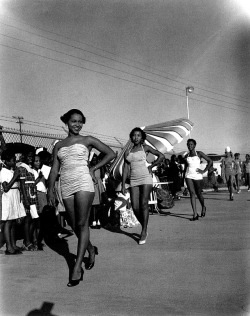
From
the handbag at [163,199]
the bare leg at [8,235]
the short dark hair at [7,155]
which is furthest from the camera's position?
the handbag at [163,199]

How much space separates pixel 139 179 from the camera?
6664mm

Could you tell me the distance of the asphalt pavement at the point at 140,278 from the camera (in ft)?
11.1

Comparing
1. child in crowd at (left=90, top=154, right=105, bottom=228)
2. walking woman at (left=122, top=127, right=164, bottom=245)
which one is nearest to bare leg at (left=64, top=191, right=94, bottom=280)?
walking woman at (left=122, top=127, right=164, bottom=245)

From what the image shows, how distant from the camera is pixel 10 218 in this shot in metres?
5.92

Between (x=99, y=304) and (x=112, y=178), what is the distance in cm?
592

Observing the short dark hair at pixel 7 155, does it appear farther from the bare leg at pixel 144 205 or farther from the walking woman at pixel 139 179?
the bare leg at pixel 144 205

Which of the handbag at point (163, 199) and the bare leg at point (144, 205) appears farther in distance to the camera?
the handbag at point (163, 199)

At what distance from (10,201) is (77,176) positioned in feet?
6.28

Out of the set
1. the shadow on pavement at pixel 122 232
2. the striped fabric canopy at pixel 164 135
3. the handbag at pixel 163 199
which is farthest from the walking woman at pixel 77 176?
the handbag at pixel 163 199

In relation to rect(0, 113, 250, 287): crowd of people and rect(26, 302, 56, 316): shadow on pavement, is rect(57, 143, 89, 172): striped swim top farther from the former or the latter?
rect(26, 302, 56, 316): shadow on pavement

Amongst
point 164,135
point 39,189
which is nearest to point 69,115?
point 39,189

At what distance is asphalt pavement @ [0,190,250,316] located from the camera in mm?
3385

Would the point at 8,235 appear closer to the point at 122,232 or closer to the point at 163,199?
the point at 122,232

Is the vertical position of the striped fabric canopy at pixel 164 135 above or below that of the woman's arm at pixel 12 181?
above
